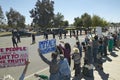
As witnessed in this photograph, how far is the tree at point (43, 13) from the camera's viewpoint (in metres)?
101

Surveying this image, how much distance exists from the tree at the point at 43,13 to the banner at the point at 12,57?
91094 millimetres

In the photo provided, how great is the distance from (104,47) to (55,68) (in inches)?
435

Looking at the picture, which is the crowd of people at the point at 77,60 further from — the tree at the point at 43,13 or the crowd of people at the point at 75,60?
the tree at the point at 43,13

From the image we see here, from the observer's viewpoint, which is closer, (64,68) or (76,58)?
(64,68)

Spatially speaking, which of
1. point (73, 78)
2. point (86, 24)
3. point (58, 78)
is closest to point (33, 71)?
point (73, 78)

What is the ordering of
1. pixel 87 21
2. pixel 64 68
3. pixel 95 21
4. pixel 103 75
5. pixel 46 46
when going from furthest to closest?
pixel 95 21, pixel 87 21, pixel 103 75, pixel 46 46, pixel 64 68

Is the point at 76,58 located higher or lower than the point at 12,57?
lower

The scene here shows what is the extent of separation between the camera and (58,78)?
7.48 metres

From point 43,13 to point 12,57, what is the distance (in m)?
94.4

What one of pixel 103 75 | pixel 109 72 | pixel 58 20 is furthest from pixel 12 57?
pixel 58 20

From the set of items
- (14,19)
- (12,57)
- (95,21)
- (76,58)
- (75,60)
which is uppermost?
(14,19)

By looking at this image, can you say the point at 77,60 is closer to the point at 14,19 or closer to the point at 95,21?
the point at 95,21

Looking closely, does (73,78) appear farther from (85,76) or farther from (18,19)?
(18,19)

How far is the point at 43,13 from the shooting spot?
335ft
